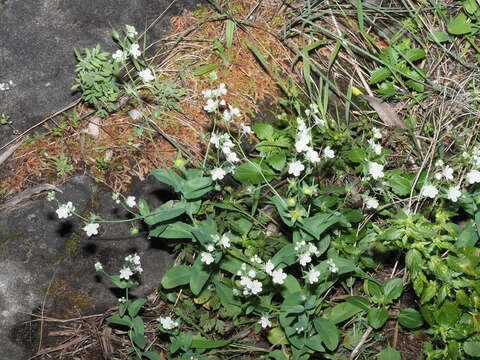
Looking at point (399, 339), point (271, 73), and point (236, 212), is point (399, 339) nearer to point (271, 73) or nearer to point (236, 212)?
point (236, 212)

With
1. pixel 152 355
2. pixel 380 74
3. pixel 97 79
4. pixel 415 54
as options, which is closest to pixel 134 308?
pixel 152 355

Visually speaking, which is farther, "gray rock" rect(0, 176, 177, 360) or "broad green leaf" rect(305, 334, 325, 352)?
"gray rock" rect(0, 176, 177, 360)

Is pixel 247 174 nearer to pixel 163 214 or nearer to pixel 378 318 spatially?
pixel 163 214

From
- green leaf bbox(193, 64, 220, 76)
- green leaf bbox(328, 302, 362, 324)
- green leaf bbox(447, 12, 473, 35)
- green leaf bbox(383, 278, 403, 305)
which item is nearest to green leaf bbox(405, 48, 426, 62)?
green leaf bbox(447, 12, 473, 35)

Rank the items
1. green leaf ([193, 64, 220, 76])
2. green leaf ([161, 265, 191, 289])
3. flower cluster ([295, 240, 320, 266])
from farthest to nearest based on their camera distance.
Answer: green leaf ([193, 64, 220, 76])
green leaf ([161, 265, 191, 289])
flower cluster ([295, 240, 320, 266])

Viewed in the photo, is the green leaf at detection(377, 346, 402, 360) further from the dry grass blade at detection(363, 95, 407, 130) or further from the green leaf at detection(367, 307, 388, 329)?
the dry grass blade at detection(363, 95, 407, 130)

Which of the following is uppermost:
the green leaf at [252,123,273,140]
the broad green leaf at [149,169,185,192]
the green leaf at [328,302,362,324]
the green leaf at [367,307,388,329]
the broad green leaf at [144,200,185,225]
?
the broad green leaf at [149,169,185,192]
